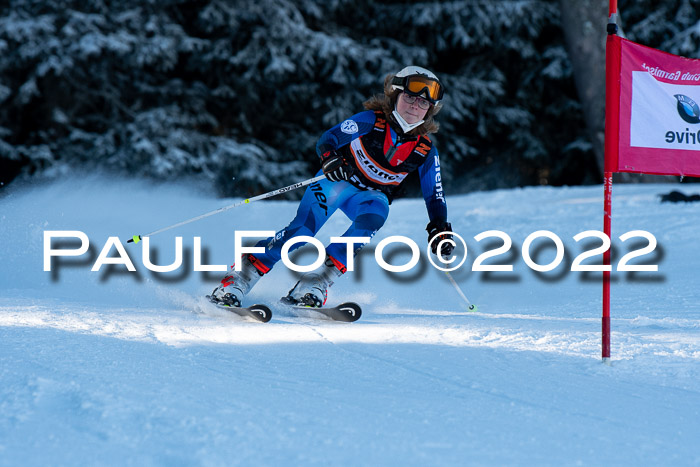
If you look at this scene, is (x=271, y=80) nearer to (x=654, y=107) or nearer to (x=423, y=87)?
(x=423, y=87)

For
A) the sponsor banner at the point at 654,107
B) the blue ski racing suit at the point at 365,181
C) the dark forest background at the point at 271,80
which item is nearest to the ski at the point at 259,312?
the blue ski racing suit at the point at 365,181

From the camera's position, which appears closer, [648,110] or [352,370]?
[352,370]

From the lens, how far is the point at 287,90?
44.7 feet

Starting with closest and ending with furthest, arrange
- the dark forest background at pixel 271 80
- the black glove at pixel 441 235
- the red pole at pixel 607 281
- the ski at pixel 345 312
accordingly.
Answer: the red pole at pixel 607 281, the ski at pixel 345 312, the black glove at pixel 441 235, the dark forest background at pixel 271 80

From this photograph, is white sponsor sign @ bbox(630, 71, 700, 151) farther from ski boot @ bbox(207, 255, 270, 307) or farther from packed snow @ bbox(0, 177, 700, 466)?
ski boot @ bbox(207, 255, 270, 307)

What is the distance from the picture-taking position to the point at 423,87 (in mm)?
4289

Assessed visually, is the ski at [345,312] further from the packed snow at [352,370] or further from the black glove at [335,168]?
the black glove at [335,168]

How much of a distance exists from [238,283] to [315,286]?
46 cm

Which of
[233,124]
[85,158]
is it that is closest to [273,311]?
[85,158]

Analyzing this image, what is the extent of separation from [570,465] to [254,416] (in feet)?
3.02

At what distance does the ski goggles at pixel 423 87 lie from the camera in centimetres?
429

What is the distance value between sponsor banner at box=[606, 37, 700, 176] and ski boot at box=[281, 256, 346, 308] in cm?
180

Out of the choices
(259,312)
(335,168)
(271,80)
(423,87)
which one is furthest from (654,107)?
(271,80)

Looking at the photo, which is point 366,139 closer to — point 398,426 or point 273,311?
point 273,311
